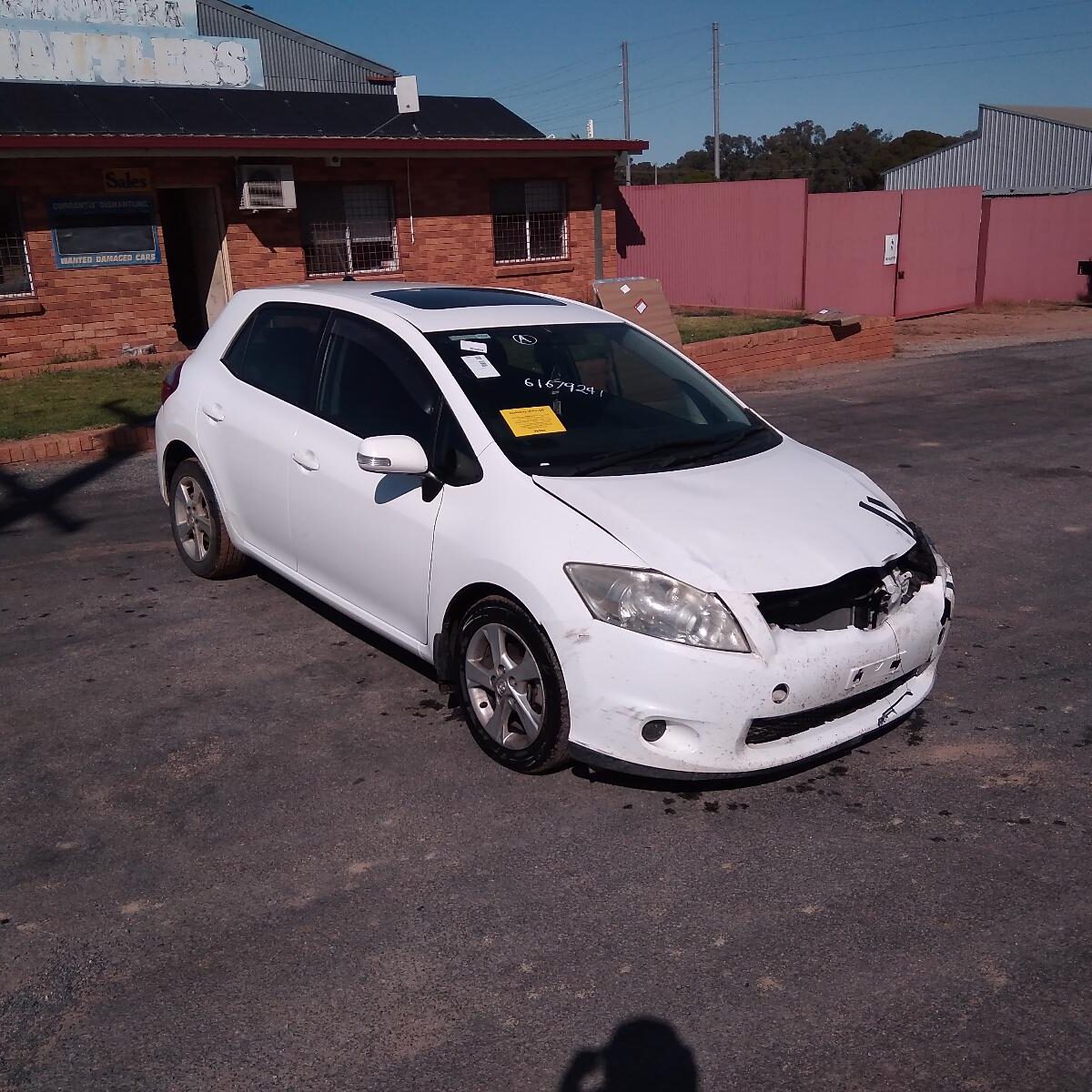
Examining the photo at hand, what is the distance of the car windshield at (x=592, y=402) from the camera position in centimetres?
470

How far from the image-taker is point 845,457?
32.4 ft

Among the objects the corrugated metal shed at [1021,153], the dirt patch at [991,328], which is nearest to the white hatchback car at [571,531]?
the dirt patch at [991,328]

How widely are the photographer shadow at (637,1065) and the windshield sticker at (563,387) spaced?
2.75 meters

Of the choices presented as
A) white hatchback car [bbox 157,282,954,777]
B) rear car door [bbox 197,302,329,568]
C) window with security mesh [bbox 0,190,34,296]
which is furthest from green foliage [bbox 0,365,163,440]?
white hatchback car [bbox 157,282,954,777]

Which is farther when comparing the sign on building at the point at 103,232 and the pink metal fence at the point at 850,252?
the pink metal fence at the point at 850,252

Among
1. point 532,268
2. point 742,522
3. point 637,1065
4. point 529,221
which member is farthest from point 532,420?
point 529,221

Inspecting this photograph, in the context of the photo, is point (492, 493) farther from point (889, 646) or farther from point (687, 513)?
point (889, 646)

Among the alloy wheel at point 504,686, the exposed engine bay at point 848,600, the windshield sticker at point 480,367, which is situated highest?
the windshield sticker at point 480,367

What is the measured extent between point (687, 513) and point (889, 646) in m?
0.87

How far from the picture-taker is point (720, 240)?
71.4ft

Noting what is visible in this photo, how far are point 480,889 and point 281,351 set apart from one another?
3.11 meters

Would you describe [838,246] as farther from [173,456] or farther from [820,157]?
[820,157]

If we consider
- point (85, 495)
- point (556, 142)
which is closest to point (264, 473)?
point (85, 495)

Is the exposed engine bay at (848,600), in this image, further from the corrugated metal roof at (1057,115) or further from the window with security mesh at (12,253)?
the corrugated metal roof at (1057,115)
